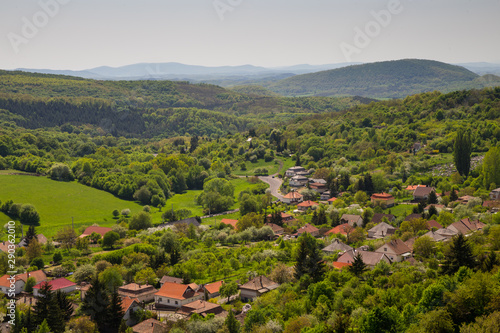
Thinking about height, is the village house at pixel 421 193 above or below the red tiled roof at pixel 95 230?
above

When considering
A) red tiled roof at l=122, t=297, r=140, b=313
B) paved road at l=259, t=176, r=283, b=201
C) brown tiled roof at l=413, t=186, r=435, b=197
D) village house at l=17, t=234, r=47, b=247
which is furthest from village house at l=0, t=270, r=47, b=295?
brown tiled roof at l=413, t=186, r=435, b=197

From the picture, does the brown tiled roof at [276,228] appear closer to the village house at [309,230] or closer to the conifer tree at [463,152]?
the village house at [309,230]

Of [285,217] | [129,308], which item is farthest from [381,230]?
[129,308]

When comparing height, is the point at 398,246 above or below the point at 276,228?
above

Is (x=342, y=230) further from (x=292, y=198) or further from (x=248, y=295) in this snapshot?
(x=248, y=295)

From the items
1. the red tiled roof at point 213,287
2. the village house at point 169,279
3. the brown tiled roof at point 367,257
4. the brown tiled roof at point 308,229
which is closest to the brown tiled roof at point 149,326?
the red tiled roof at point 213,287

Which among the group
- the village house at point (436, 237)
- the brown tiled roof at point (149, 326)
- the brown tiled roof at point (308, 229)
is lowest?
the brown tiled roof at point (308, 229)

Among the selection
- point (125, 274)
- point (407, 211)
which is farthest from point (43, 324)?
point (407, 211)
